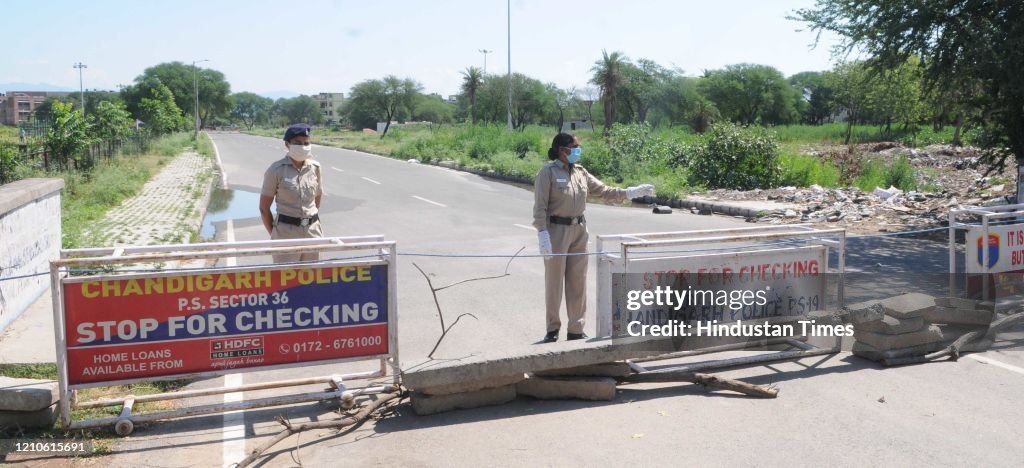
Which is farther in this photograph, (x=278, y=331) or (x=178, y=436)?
(x=278, y=331)

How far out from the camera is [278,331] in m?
6.14

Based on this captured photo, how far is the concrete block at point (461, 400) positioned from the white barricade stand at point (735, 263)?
1002mm

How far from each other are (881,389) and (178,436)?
5.04m

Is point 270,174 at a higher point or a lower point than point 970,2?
lower

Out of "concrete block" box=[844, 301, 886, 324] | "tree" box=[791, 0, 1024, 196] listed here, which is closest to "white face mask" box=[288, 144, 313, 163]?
"concrete block" box=[844, 301, 886, 324]

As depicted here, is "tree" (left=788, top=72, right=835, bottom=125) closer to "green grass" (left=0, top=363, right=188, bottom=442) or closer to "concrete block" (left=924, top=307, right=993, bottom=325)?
"concrete block" (left=924, top=307, right=993, bottom=325)

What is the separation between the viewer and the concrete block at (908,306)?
723cm

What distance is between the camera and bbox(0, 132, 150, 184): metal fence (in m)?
18.8

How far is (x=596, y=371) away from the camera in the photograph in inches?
257

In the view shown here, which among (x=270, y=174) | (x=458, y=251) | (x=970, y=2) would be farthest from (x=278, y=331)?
(x=970, y=2)

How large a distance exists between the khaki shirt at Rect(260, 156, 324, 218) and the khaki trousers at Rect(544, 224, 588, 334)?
6.95 ft

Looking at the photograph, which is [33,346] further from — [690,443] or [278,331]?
[690,443]

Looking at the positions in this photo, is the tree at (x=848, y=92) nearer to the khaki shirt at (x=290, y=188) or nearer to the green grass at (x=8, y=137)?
the green grass at (x=8, y=137)

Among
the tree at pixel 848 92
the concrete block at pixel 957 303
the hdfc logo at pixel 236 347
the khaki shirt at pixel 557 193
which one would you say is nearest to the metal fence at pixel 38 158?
the hdfc logo at pixel 236 347
